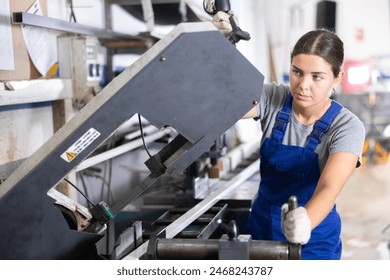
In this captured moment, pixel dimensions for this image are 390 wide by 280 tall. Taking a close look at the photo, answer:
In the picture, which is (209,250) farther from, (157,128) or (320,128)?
(320,128)

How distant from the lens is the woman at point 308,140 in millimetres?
1420

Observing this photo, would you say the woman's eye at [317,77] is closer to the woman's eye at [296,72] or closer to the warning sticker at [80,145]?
the woman's eye at [296,72]

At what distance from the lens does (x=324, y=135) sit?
1529mm

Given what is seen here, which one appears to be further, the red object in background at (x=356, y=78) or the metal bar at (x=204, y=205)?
the red object in background at (x=356, y=78)

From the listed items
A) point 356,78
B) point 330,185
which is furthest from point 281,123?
point 356,78

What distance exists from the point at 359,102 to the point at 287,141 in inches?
219

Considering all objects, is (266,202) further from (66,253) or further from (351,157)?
(66,253)

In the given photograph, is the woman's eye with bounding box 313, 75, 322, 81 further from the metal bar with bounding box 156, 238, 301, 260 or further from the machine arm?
the metal bar with bounding box 156, 238, 301, 260

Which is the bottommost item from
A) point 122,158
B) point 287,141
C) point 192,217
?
point 122,158

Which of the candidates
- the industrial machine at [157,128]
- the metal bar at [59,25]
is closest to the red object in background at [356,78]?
the metal bar at [59,25]

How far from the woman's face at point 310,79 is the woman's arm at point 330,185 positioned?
200 millimetres

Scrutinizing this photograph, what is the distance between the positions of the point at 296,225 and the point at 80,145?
51cm

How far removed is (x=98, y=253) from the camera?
1250 mm
